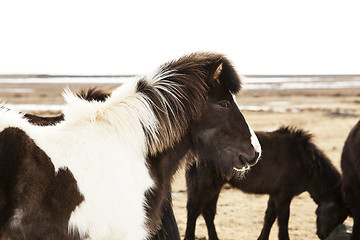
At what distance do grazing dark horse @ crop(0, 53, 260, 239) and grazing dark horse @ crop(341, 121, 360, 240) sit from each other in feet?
10.5

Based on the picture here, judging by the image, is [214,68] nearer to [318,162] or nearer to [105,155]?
[105,155]

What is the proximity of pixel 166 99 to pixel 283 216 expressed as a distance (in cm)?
432

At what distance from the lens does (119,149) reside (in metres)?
2.56

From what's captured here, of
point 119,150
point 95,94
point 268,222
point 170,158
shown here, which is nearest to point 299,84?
point 268,222

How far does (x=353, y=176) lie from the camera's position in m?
5.62

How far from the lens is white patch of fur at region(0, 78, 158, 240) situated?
7.84ft

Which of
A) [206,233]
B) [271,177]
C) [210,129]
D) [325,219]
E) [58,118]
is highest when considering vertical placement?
[210,129]

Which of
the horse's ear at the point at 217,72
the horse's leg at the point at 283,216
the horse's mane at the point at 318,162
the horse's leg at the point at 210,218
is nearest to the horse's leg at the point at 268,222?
the horse's leg at the point at 283,216

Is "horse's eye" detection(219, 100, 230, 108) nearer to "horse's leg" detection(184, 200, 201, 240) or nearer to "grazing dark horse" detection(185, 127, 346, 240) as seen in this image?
"grazing dark horse" detection(185, 127, 346, 240)

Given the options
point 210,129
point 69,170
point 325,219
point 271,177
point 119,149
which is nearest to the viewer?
point 69,170

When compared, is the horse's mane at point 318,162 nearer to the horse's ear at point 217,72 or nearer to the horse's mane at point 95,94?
the horse's mane at point 95,94

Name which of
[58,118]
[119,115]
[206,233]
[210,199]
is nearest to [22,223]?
[119,115]

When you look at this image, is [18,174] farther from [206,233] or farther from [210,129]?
[206,233]

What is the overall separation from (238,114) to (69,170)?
129cm
